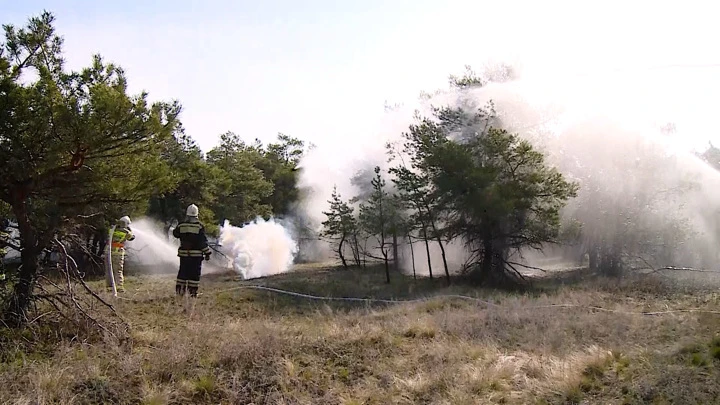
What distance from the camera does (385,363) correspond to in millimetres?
7422

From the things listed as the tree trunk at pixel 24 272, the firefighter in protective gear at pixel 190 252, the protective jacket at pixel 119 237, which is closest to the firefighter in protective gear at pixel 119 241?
the protective jacket at pixel 119 237

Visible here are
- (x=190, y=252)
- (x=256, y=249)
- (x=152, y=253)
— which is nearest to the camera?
(x=190, y=252)

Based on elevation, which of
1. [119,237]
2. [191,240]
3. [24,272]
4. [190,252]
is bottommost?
[24,272]

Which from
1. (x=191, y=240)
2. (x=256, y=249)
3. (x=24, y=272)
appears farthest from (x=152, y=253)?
(x=24, y=272)

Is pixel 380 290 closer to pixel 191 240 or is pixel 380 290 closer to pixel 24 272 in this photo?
pixel 191 240

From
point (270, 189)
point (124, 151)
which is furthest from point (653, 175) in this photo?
point (270, 189)

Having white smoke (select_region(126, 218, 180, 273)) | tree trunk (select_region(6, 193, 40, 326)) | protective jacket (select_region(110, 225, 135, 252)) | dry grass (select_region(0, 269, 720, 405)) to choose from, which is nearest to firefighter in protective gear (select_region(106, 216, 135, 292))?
protective jacket (select_region(110, 225, 135, 252))

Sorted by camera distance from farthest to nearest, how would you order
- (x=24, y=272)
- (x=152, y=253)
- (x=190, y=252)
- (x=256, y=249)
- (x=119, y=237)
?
(x=152, y=253), (x=256, y=249), (x=119, y=237), (x=190, y=252), (x=24, y=272)

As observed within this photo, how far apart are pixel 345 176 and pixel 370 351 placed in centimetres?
2667

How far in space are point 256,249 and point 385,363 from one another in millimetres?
19153

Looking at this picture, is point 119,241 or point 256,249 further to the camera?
point 256,249

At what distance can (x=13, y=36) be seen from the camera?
8.00 m

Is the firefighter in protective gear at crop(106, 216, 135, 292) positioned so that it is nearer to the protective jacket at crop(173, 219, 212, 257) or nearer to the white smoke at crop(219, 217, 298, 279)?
the protective jacket at crop(173, 219, 212, 257)

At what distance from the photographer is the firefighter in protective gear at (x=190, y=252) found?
12414 millimetres
